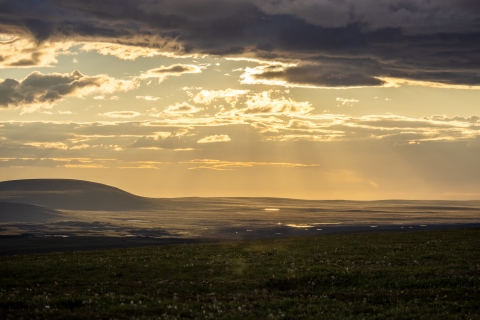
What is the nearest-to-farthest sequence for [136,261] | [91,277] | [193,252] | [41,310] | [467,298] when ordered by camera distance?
[41,310]
[467,298]
[91,277]
[136,261]
[193,252]

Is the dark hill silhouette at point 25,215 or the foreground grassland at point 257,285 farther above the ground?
the foreground grassland at point 257,285

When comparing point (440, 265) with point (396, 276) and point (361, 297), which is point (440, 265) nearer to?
point (396, 276)

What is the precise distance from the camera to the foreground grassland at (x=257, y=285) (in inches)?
862

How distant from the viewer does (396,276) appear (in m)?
30.3

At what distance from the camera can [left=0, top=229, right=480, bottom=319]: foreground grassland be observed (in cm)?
2191

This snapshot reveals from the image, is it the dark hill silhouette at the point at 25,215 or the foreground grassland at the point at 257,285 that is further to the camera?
the dark hill silhouette at the point at 25,215

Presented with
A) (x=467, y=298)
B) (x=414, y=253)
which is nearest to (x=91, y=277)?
(x=467, y=298)

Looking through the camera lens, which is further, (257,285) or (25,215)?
(25,215)

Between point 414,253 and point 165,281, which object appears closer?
point 165,281

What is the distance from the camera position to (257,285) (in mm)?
29078

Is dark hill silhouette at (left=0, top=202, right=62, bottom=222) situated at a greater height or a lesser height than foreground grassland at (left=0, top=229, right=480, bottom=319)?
lesser

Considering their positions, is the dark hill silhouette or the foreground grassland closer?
the foreground grassland

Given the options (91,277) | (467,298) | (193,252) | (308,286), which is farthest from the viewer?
(193,252)

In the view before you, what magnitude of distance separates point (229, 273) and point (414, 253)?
14.8 metres
